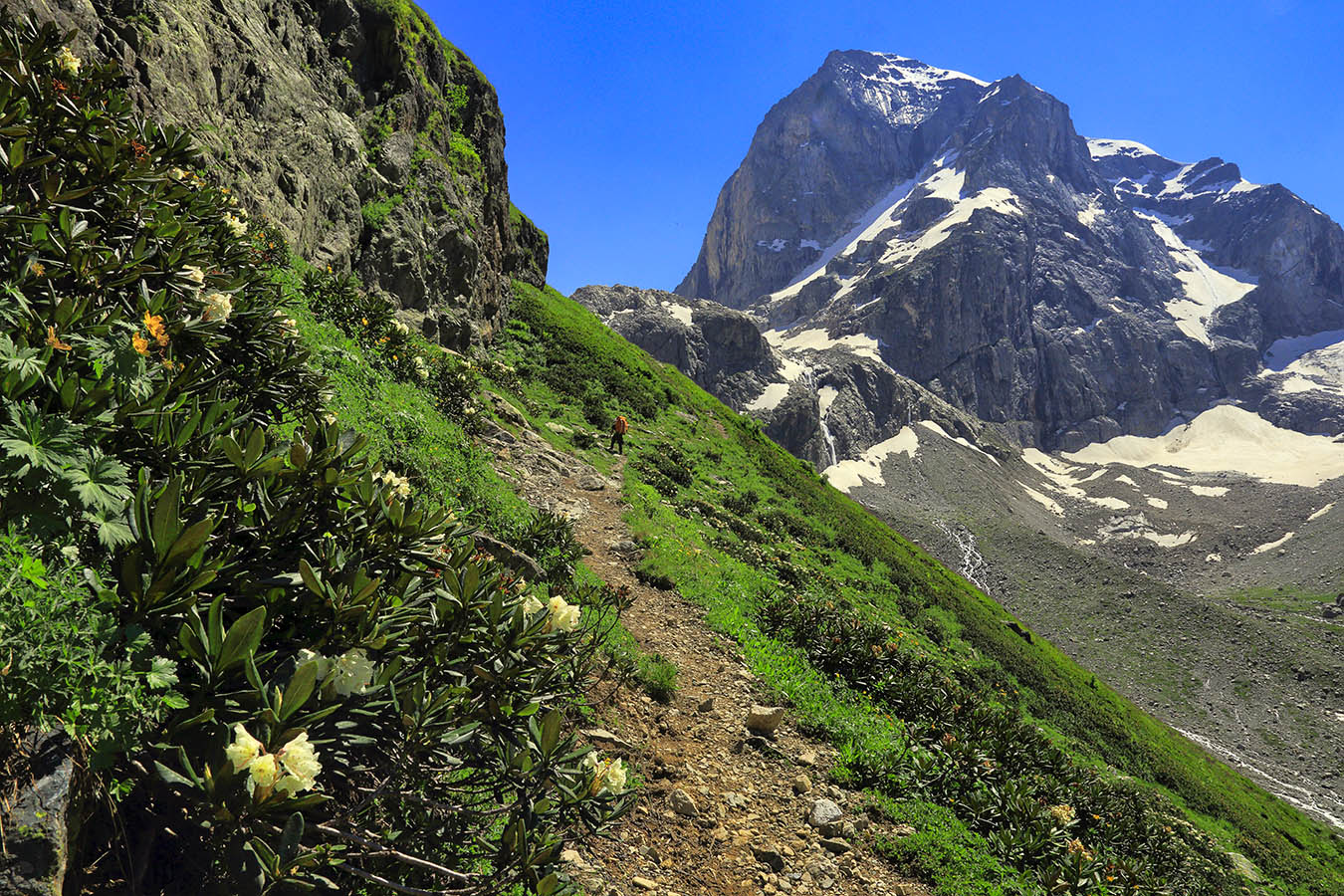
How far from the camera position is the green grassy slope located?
422 inches

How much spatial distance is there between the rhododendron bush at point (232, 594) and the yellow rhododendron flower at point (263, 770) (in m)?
0.01

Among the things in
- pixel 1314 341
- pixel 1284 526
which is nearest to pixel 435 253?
pixel 1284 526

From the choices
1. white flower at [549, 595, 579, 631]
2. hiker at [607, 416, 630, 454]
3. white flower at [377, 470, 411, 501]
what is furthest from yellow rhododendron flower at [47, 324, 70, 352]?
hiker at [607, 416, 630, 454]

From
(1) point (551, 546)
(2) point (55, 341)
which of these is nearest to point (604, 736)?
(1) point (551, 546)

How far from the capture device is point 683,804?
221 inches

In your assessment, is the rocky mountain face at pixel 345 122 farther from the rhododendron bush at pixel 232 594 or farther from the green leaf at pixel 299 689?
the green leaf at pixel 299 689

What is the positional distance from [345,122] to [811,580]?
19.4 meters

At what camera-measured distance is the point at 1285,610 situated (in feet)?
258

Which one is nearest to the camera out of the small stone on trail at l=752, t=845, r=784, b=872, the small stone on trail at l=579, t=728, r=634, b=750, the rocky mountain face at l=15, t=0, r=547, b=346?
the small stone on trail at l=752, t=845, r=784, b=872

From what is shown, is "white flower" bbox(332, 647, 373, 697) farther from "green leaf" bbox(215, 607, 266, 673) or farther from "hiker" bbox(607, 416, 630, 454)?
"hiker" bbox(607, 416, 630, 454)

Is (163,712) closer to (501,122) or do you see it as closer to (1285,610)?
(501,122)

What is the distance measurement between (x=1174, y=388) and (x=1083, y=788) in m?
231

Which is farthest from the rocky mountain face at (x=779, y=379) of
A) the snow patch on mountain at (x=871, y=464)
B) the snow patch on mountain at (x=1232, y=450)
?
the snow patch on mountain at (x=1232, y=450)

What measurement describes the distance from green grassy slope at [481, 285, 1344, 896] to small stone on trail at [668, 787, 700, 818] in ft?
9.07
